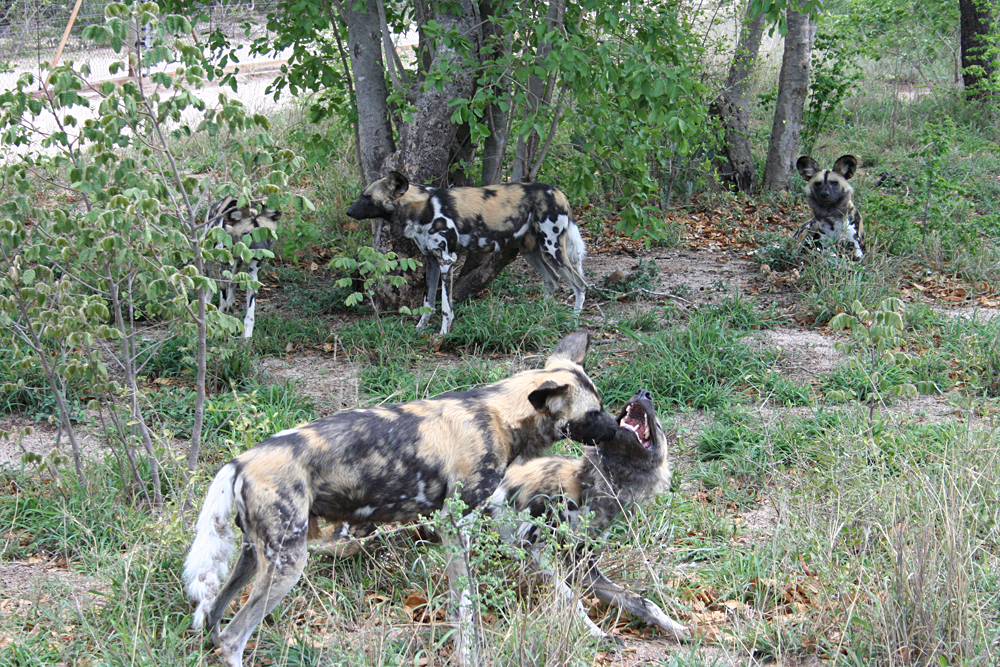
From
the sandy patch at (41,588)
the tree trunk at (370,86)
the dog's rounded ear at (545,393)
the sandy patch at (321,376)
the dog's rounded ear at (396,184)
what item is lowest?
the sandy patch at (41,588)

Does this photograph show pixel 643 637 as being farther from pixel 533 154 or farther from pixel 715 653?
pixel 533 154

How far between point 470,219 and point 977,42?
779 cm

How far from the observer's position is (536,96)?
5602 millimetres

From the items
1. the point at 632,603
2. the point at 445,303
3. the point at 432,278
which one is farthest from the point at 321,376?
the point at 632,603

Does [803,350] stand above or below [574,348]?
below

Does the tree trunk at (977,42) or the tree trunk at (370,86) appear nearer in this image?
the tree trunk at (370,86)

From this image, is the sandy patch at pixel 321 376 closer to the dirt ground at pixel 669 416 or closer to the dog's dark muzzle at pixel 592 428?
the dirt ground at pixel 669 416

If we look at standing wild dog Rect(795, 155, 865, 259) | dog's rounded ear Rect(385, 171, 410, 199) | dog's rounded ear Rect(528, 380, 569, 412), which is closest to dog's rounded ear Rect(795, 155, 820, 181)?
standing wild dog Rect(795, 155, 865, 259)

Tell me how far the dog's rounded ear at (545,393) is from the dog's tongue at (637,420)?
31cm

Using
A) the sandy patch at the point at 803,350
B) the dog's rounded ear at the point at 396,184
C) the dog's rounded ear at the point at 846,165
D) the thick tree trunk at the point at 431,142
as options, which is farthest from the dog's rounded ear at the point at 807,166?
the dog's rounded ear at the point at 396,184

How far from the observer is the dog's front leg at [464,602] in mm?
2148

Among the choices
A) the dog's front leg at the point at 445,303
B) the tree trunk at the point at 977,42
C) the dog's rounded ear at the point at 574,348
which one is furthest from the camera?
the tree trunk at the point at 977,42

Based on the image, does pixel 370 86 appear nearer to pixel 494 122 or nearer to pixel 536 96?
pixel 494 122

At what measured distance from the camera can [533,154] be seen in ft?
21.4
